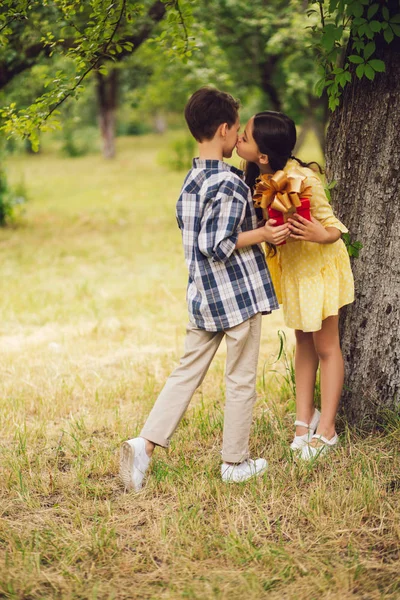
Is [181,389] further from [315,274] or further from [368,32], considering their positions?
[368,32]

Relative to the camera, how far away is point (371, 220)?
10.7 feet

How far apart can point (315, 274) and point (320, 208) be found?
300 millimetres

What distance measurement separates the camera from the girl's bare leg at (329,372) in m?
3.24

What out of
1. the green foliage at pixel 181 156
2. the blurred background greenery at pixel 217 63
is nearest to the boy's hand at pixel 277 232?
the blurred background greenery at pixel 217 63

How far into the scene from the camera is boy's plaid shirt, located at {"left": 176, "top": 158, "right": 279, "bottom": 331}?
112 inches

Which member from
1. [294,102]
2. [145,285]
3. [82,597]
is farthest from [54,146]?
[82,597]

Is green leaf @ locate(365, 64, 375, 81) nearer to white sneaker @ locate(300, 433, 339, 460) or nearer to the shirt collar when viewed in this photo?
the shirt collar

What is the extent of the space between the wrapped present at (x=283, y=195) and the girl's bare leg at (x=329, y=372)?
0.63 m

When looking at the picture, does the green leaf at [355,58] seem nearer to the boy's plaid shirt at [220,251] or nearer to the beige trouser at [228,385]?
the boy's plaid shirt at [220,251]

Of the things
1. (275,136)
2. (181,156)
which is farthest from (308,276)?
(181,156)

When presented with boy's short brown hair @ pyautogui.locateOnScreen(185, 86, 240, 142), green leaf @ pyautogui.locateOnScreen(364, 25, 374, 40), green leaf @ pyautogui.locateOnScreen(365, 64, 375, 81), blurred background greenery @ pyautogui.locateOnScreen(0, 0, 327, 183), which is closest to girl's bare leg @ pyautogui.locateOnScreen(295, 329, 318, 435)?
boy's short brown hair @ pyautogui.locateOnScreen(185, 86, 240, 142)

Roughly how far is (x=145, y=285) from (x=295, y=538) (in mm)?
5074

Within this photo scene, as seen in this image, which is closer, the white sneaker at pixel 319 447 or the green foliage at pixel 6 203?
the white sneaker at pixel 319 447

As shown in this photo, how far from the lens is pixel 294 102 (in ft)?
50.3
